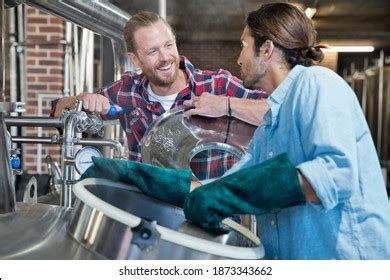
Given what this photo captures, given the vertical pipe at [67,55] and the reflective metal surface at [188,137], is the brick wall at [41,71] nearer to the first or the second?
the vertical pipe at [67,55]

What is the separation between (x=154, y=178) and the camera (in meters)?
0.77

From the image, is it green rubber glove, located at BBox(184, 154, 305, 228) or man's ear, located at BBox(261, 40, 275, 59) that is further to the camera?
man's ear, located at BBox(261, 40, 275, 59)

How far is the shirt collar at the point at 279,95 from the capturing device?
827 mm

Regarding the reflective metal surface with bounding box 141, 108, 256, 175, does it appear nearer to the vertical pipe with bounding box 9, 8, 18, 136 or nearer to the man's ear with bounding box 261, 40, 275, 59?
the man's ear with bounding box 261, 40, 275, 59

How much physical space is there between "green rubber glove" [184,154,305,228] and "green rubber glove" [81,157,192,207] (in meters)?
0.10

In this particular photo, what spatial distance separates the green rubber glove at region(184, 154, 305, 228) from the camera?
2.16 ft

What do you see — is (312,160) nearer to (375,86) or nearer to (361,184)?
(361,184)

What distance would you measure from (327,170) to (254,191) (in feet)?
0.30

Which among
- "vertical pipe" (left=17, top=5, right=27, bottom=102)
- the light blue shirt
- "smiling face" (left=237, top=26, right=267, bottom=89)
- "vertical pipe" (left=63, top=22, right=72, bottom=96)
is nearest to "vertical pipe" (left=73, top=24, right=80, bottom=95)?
"vertical pipe" (left=63, top=22, right=72, bottom=96)

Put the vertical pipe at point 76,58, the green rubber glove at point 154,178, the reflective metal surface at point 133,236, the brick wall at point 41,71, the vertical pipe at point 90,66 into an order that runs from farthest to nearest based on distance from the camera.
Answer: the brick wall at point 41,71
the vertical pipe at point 76,58
the vertical pipe at point 90,66
the green rubber glove at point 154,178
the reflective metal surface at point 133,236

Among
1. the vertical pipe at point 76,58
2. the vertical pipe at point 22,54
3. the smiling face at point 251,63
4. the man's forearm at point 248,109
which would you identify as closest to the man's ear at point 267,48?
the smiling face at point 251,63

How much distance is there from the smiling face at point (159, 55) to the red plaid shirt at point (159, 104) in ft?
0.07
